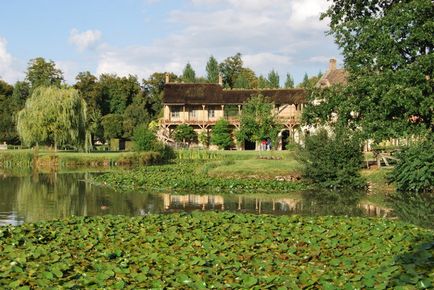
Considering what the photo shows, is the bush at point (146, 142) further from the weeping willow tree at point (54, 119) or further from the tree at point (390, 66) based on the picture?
the tree at point (390, 66)

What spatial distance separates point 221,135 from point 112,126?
1298 cm

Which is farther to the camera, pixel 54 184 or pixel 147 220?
pixel 54 184

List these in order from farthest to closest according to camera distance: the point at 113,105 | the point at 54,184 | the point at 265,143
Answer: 1. the point at 113,105
2. the point at 265,143
3. the point at 54,184

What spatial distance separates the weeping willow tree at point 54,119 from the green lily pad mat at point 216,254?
30.7 metres

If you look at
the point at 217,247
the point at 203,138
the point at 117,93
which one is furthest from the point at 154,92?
the point at 217,247

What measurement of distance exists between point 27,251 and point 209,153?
35520mm

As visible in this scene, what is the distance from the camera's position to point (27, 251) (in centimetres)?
981

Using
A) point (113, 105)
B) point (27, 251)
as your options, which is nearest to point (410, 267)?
point (27, 251)

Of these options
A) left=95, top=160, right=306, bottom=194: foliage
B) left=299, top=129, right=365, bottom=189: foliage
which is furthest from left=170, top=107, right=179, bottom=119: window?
left=299, top=129, right=365, bottom=189: foliage

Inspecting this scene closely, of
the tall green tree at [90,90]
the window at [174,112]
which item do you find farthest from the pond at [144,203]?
the tall green tree at [90,90]

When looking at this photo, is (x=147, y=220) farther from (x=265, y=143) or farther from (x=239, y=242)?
(x=265, y=143)

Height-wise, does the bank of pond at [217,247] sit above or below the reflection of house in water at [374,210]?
above

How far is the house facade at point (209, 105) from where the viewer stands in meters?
57.2

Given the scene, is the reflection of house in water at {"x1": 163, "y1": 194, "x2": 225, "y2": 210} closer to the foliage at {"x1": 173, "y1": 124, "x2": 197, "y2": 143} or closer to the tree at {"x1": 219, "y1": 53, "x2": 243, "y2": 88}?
the foliage at {"x1": 173, "y1": 124, "x2": 197, "y2": 143}
